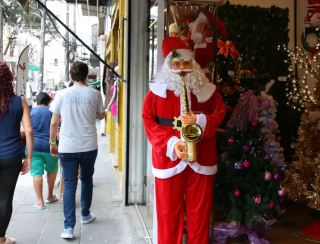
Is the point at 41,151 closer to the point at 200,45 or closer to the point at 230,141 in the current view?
the point at 230,141

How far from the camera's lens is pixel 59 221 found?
418cm

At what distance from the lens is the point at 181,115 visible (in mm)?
2471

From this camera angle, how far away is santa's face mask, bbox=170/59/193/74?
2.51 meters

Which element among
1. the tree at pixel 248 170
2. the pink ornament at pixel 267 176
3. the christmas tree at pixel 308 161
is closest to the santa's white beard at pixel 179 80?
the tree at pixel 248 170

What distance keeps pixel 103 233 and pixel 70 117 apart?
1.36 meters

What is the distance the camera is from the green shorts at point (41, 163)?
4566mm

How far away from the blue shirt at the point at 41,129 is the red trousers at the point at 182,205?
2511 mm

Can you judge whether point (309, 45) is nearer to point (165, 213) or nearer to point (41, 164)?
point (165, 213)

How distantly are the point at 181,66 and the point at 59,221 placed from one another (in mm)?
2726

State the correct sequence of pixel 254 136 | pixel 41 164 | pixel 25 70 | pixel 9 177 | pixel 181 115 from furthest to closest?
pixel 25 70 → pixel 41 164 → pixel 254 136 → pixel 9 177 → pixel 181 115

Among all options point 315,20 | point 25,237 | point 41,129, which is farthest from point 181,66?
point 315,20

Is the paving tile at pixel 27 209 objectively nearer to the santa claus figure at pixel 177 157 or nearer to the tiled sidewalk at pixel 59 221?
the tiled sidewalk at pixel 59 221

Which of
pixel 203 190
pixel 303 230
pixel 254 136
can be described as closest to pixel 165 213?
pixel 203 190

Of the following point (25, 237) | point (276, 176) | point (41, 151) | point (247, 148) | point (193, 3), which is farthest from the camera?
point (41, 151)
